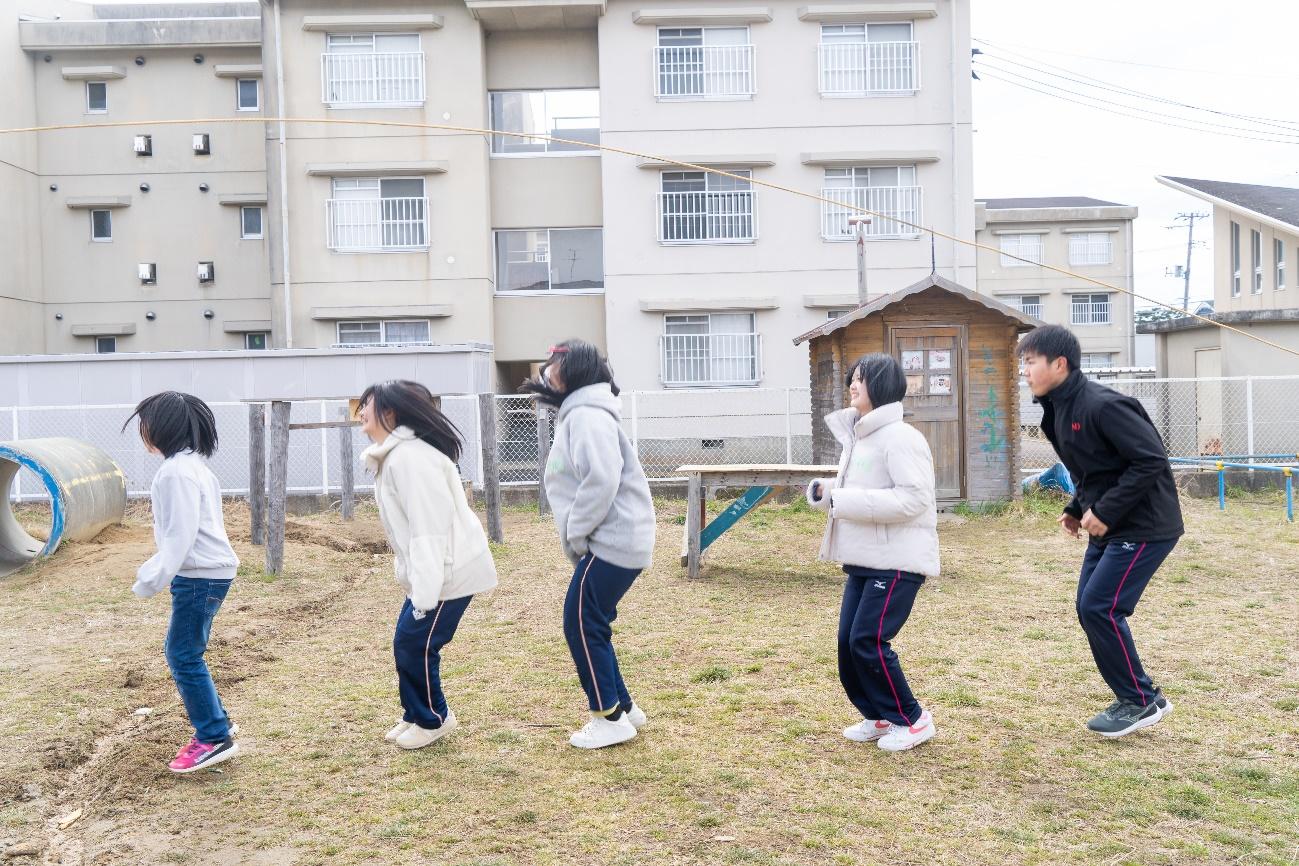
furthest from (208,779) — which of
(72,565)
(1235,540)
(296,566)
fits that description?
(1235,540)

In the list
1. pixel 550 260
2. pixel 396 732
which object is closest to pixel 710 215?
pixel 550 260

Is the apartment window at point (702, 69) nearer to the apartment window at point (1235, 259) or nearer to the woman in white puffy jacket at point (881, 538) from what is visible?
the apartment window at point (1235, 259)

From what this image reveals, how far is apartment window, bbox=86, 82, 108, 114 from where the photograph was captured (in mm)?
22891

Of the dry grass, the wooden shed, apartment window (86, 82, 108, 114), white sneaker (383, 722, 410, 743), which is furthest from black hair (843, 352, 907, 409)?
apartment window (86, 82, 108, 114)

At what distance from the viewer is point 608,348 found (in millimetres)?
20172

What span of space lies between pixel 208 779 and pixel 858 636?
2645 mm

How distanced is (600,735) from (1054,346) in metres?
2.46

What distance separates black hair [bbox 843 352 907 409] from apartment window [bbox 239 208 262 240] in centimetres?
2118

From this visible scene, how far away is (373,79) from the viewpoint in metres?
20.0

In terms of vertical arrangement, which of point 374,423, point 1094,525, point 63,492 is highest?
point 374,423

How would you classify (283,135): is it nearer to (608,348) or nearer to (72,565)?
(608,348)

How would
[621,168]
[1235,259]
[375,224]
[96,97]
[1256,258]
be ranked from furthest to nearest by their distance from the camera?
[1235,259] < [1256,258] < [96,97] < [375,224] < [621,168]

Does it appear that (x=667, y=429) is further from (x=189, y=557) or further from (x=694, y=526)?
(x=189, y=557)

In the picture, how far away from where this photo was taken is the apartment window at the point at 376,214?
20188mm
